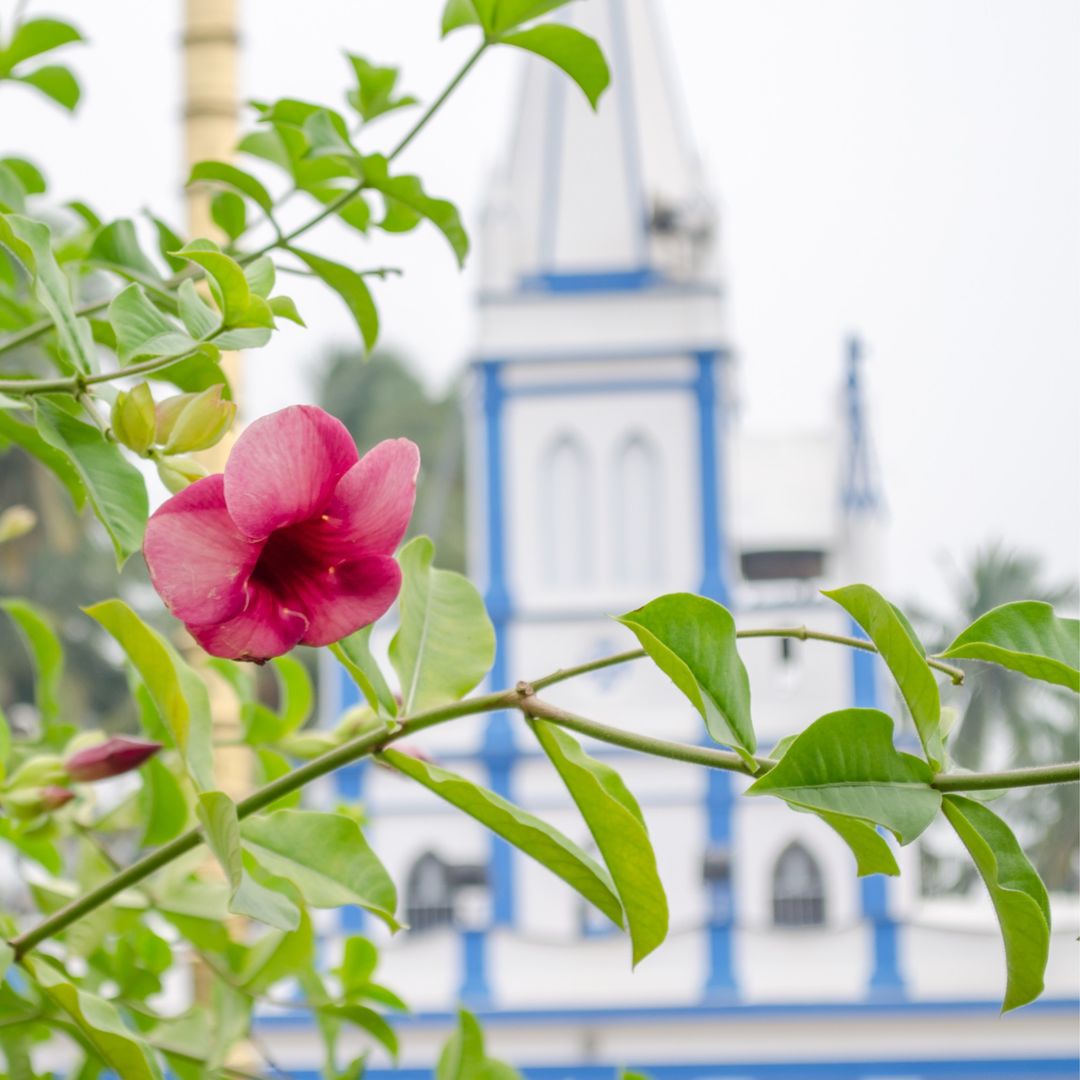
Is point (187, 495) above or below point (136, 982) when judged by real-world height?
above

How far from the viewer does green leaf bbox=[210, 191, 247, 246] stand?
0.55m

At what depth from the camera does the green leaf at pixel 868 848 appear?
1.07ft

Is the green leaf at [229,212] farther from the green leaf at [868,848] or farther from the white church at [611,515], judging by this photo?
A: the white church at [611,515]

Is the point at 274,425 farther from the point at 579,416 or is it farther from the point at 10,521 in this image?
the point at 579,416

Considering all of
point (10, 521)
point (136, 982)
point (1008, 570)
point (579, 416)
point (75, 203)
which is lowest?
point (1008, 570)

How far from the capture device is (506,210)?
603 cm

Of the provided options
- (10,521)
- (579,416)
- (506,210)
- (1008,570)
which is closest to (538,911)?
(579,416)

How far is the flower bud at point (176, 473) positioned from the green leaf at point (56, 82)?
30 centimetres

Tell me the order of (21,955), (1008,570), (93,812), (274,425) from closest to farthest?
(274,425), (21,955), (93,812), (1008,570)

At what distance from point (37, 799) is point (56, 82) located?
0.90 feet

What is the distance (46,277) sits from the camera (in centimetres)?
33

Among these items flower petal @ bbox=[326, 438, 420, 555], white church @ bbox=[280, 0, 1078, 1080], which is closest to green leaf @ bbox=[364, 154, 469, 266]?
flower petal @ bbox=[326, 438, 420, 555]

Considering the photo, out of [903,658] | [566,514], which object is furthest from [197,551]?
[566,514]

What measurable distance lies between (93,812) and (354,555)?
11.7 inches
